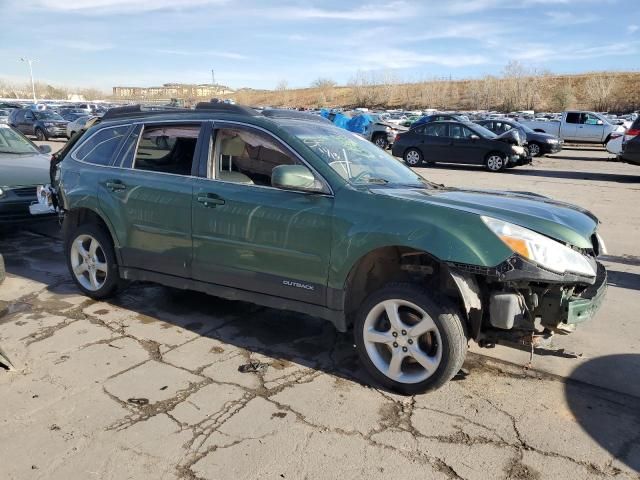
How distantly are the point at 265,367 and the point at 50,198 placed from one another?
134 inches

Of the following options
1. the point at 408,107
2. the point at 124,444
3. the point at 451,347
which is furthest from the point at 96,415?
the point at 408,107

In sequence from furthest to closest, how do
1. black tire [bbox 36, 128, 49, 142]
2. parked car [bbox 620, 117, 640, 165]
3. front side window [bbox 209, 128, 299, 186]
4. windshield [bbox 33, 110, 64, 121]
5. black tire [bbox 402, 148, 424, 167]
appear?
windshield [bbox 33, 110, 64, 121], black tire [bbox 36, 128, 49, 142], black tire [bbox 402, 148, 424, 167], parked car [bbox 620, 117, 640, 165], front side window [bbox 209, 128, 299, 186]

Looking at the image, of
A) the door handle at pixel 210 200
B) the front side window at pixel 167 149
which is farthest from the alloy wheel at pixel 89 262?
the door handle at pixel 210 200

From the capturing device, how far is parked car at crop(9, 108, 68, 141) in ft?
89.7

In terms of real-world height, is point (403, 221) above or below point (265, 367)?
above

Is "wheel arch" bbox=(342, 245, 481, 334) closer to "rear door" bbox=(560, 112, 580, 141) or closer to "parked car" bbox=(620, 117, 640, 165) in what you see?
"parked car" bbox=(620, 117, 640, 165)

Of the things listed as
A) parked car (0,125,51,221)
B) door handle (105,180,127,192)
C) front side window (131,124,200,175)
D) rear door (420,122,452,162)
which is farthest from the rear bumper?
rear door (420,122,452,162)

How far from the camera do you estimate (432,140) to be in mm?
18766

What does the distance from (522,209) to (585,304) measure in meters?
0.72

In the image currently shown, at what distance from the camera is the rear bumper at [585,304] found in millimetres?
3213

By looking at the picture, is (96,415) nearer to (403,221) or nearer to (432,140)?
(403,221)

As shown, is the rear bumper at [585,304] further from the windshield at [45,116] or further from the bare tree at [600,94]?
the bare tree at [600,94]

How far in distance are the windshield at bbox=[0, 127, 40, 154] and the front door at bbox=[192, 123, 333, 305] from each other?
20.2 ft

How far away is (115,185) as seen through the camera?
4844 mm
